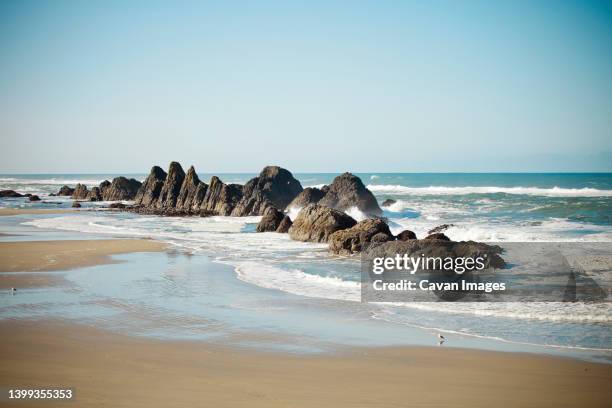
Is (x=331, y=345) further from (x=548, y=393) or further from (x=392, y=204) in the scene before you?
(x=392, y=204)

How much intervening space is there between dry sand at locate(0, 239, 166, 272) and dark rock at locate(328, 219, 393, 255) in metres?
6.88

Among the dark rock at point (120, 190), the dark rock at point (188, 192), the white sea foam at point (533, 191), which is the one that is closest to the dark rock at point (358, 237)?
the dark rock at point (188, 192)

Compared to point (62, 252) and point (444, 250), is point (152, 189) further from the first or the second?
point (444, 250)

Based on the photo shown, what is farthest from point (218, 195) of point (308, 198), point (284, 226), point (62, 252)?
point (62, 252)

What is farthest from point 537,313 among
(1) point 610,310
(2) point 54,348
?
(2) point 54,348

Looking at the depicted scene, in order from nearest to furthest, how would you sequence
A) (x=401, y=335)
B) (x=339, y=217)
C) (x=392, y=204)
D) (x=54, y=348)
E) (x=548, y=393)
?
(x=548, y=393), (x=54, y=348), (x=401, y=335), (x=339, y=217), (x=392, y=204)

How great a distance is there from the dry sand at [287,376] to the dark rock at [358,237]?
10.8 meters

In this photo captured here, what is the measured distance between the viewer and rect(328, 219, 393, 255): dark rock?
19234mm

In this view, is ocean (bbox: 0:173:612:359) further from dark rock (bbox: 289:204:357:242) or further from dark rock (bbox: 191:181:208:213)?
dark rock (bbox: 191:181:208:213)

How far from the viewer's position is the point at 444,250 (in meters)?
15.9

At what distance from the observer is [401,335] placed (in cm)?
923

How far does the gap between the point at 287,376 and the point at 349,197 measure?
2647 cm

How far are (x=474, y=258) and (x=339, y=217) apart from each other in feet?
26.9

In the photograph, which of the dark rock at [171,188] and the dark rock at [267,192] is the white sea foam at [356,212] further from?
the dark rock at [171,188]
